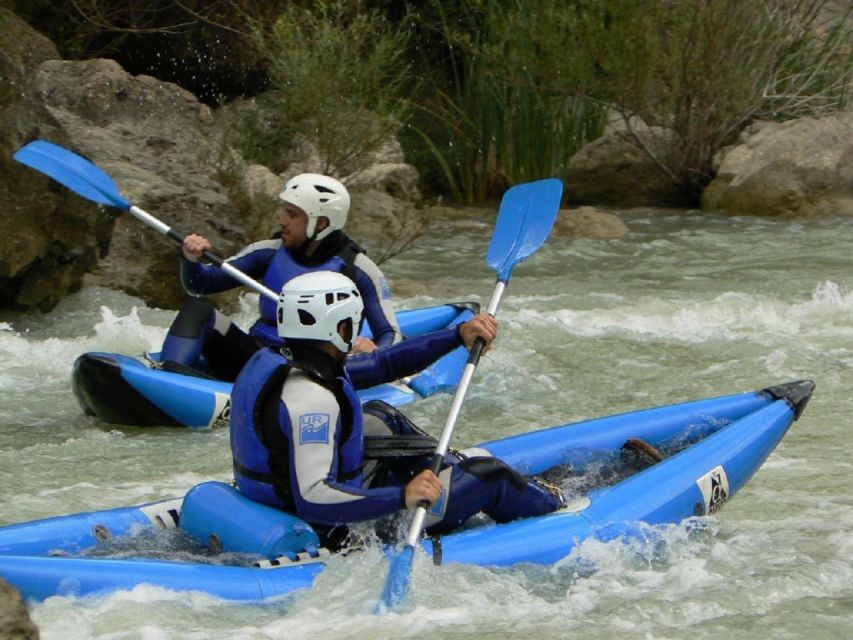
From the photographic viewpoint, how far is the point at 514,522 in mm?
4012

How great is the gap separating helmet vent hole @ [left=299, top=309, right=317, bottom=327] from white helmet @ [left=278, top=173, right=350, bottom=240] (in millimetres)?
1842

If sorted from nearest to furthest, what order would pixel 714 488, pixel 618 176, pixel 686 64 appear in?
pixel 714 488 → pixel 686 64 → pixel 618 176

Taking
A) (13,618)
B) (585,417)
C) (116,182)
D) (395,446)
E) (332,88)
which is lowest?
(585,417)

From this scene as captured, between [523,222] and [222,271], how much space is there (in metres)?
1.23

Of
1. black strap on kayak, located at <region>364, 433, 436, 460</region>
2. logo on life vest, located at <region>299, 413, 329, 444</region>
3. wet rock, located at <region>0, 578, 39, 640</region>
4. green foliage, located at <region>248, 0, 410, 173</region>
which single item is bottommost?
wet rock, located at <region>0, 578, 39, 640</region>

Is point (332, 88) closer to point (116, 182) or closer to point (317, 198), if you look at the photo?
point (116, 182)

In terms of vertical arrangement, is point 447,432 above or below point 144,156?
below

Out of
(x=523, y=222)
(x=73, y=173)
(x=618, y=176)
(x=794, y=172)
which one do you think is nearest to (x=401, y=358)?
(x=523, y=222)

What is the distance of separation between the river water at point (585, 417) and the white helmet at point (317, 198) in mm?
992

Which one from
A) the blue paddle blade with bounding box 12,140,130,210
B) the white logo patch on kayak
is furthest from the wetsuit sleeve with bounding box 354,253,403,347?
the white logo patch on kayak

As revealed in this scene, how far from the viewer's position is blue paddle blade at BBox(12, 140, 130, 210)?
6355 millimetres

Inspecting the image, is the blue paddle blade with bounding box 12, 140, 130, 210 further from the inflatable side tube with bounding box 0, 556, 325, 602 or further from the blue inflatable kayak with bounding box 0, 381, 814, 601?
the inflatable side tube with bounding box 0, 556, 325, 602

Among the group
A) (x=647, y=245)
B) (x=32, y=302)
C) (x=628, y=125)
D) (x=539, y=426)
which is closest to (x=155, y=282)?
(x=32, y=302)

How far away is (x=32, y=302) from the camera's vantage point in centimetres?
796
